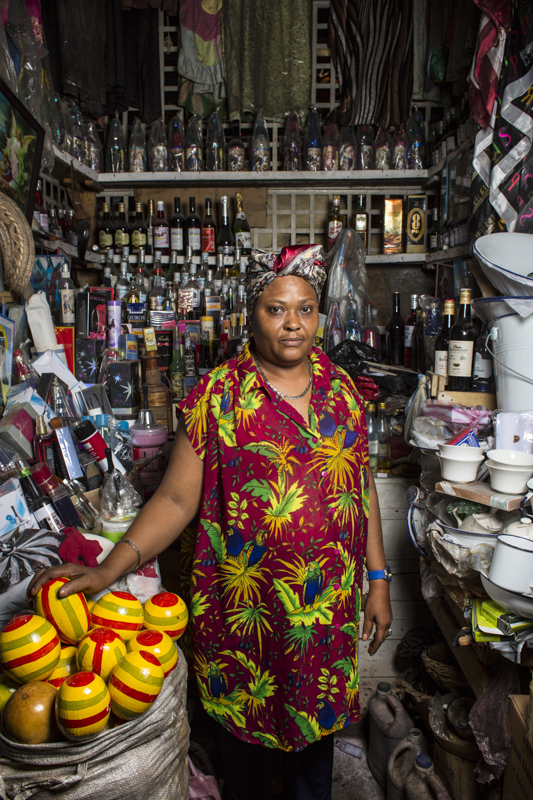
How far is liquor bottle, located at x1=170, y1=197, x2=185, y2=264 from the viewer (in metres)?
3.07

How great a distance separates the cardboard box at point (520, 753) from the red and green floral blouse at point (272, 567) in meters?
0.36

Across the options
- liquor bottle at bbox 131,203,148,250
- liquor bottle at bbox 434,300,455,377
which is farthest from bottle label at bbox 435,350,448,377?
liquor bottle at bbox 131,203,148,250

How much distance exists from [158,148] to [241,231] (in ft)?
2.37

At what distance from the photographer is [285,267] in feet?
4.04

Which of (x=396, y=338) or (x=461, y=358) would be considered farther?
(x=396, y=338)

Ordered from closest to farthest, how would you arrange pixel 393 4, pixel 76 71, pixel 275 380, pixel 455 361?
pixel 275 380 → pixel 455 361 → pixel 76 71 → pixel 393 4

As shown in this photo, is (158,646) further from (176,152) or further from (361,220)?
(176,152)

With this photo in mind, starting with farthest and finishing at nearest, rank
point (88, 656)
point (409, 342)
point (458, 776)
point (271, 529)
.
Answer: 1. point (409, 342)
2. point (458, 776)
3. point (271, 529)
4. point (88, 656)

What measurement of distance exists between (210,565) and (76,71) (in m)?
2.89

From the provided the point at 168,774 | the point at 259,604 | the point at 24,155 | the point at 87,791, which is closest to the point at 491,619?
the point at 259,604

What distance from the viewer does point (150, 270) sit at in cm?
321

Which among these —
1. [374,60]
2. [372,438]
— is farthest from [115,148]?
[372,438]

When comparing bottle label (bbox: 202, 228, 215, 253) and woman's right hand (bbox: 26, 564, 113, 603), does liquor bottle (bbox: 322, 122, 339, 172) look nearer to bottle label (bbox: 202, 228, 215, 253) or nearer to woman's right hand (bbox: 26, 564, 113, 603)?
bottle label (bbox: 202, 228, 215, 253)

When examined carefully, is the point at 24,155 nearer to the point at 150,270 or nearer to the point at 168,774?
the point at 150,270
